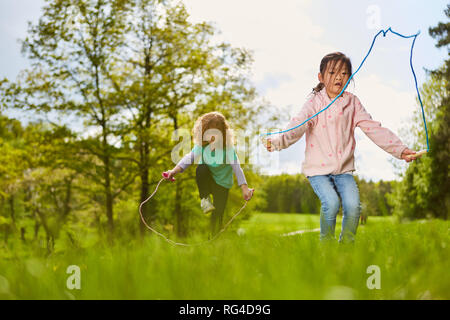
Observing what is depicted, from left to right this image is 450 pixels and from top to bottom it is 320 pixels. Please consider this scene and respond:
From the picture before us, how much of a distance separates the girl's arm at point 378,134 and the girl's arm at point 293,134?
411 millimetres

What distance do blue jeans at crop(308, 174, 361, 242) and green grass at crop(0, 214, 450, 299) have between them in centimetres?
93

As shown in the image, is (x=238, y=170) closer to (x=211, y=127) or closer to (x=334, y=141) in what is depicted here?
(x=211, y=127)

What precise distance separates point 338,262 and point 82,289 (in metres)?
1.21

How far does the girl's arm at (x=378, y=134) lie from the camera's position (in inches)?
136

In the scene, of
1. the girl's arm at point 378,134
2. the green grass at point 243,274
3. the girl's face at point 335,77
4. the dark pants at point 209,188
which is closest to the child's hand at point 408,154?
the girl's arm at point 378,134

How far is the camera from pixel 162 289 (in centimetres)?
168

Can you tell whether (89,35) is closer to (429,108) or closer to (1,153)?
(1,153)

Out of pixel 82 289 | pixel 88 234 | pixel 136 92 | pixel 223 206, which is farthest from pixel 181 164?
pixel 136 92

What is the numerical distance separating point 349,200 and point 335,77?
3.72ft

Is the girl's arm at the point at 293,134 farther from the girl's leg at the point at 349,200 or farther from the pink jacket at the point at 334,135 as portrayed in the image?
the girl's leg at the point at 349,200

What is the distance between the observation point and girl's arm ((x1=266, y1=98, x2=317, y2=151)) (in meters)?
3.66

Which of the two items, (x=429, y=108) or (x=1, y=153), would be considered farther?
(x=429, y=108)

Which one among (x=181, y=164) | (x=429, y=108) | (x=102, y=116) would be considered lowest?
(x=181, y=164)

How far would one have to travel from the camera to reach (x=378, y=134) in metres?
3.57
